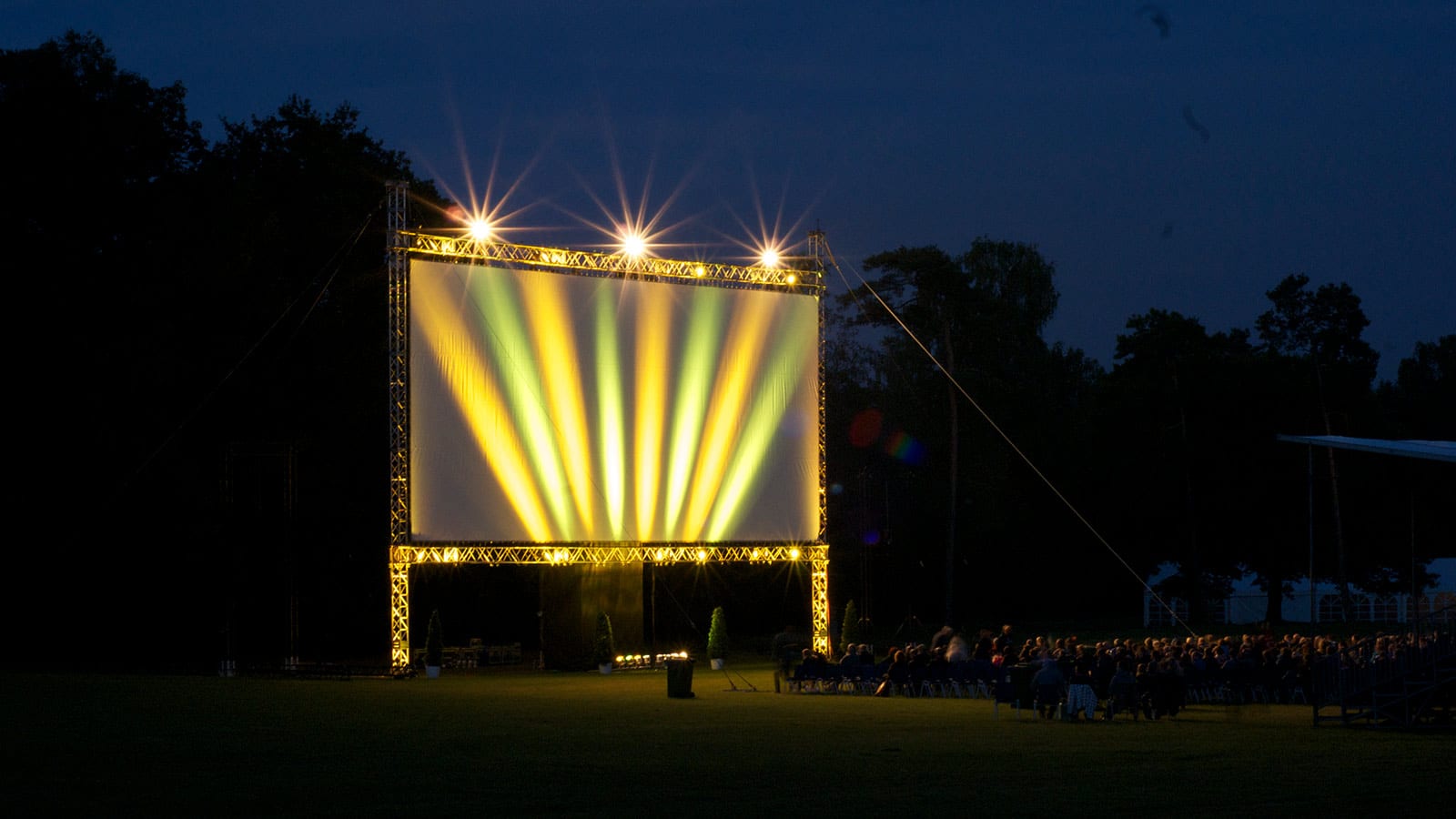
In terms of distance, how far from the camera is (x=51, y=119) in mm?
35469

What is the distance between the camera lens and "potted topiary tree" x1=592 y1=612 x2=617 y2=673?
2845 cm

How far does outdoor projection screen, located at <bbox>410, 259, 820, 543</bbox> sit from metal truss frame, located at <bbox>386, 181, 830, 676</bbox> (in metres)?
0.19

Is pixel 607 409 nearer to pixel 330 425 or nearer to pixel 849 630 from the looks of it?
pixel 849 630

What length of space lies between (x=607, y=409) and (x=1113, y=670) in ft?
39.7

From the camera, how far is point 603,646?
28484mm

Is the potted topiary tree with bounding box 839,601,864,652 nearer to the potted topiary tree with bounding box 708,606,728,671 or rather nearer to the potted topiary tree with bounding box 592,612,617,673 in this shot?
the potted topiary tree with bounding box 708,606,728,671

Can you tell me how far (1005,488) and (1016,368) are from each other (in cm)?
932

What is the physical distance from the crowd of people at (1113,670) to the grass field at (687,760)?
0.48 metres

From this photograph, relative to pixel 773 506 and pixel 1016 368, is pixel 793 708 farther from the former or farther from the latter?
pixel 1016 368

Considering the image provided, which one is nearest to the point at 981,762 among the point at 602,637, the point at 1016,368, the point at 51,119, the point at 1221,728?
the point at 1221,728

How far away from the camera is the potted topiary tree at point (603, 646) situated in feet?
93.4

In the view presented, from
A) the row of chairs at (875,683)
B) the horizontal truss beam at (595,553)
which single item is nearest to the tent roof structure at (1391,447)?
the row of chairs at (875,683)

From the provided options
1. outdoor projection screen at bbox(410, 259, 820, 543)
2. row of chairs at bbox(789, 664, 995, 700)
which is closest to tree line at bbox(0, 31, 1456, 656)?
outdoor projection screen at bbox(410, 259, 820, 543)

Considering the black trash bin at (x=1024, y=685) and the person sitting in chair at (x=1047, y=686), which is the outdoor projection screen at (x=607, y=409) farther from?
the person sitting in chair at (x=1047, y=686)
